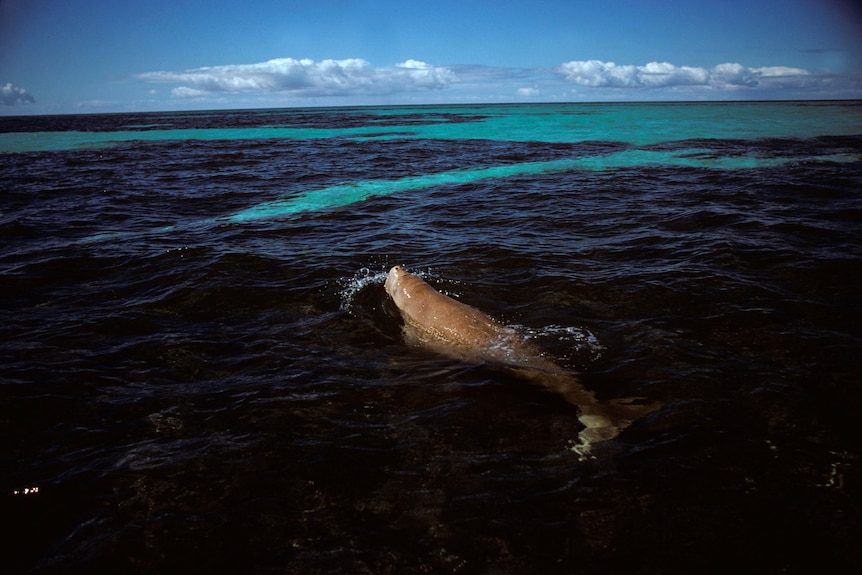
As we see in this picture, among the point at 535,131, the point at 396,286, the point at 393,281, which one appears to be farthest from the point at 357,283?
the point at 535,131

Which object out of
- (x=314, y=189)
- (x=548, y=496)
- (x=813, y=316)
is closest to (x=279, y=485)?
(x=548, y=496)

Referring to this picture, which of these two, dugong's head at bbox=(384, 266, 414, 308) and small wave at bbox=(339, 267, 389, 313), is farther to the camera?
small wave at bbox=(339, 267, 389, 313)

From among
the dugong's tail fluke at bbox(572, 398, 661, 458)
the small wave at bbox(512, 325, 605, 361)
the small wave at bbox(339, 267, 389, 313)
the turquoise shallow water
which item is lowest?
the dugong's tail fluke at bbox(572, 398, 661, 458)

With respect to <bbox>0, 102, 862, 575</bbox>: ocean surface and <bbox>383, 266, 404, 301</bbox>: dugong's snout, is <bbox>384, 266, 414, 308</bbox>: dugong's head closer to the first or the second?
<bbox>383, 266, 404, 301</bbox>: dugong's snout

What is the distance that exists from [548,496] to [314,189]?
1676 centimetres

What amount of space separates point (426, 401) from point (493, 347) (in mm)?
1304

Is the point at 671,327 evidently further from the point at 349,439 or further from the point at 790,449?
the point at 349,439

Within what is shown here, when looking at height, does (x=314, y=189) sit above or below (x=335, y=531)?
above

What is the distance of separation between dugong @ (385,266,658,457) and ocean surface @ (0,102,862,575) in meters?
0.16

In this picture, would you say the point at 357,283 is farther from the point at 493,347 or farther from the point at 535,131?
the point at 535,131

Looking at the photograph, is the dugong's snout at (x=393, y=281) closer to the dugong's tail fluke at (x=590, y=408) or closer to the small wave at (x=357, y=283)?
the small wave at (x=357, y=283)

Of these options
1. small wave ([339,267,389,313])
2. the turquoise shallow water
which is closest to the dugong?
small wave ([339,267,389,313])

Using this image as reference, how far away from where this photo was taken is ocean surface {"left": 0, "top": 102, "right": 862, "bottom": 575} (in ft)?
11.4

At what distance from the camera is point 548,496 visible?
3836 mm
